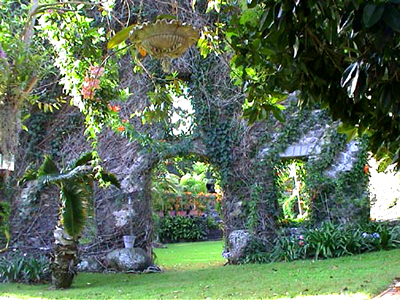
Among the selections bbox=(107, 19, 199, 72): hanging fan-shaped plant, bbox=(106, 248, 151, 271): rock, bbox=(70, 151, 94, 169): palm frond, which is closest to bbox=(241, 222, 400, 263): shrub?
bbox=(106, 248, 151, 271): rock

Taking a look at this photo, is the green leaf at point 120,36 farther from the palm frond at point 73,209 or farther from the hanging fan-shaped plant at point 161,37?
the palm frond at point 73,209

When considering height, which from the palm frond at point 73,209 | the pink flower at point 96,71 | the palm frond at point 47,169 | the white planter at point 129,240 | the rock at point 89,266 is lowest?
the rock at point 89,266

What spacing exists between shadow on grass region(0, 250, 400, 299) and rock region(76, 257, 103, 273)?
82 centimetres

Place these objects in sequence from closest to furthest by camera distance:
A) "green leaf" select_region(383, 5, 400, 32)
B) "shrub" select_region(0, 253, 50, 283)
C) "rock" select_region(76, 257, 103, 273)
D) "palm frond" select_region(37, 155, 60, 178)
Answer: "green leaf" select_region(383, 5, 400, 32)
"palm frond" select_region(37, 155, 60, 178)
"shrub" select_region(0, 253, 50, 283)
"rock" select_region(76, 257, 103, 273)

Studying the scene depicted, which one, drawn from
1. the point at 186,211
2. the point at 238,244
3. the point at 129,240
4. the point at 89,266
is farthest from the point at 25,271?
the point at 186,211

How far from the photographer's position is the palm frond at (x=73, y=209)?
777cm

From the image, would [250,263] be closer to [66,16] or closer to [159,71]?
[159,71]

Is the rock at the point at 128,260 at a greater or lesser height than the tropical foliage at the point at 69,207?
lesser

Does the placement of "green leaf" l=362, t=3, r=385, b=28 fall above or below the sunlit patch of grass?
above

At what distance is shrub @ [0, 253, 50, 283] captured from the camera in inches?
361

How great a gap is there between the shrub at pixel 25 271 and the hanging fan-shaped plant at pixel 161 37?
658 cm

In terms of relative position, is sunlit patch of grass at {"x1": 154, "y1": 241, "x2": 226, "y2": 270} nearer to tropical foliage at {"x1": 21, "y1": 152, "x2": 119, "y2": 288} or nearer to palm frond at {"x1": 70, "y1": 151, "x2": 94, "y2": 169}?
tropical foliage at {"x1": 21, "y1": 152, "x2": 119, "y2": 288}

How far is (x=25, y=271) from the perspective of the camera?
923 cm

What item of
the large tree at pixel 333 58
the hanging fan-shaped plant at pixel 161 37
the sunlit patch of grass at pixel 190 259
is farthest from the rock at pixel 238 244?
the large tree at pixel 333 58
